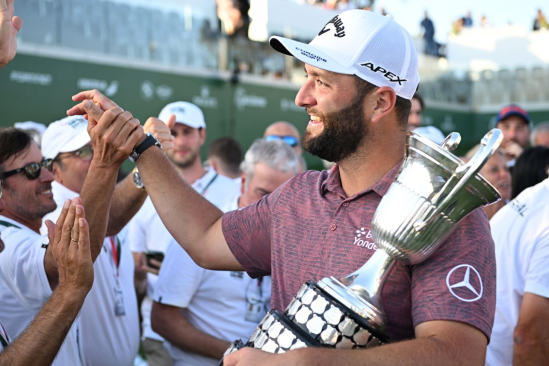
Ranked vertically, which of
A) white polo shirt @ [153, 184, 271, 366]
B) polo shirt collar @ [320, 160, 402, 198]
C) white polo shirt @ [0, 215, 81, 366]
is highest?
polo shirt collar @ [320, 160, 402, 198]

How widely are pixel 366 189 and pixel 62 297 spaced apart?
1.18 m

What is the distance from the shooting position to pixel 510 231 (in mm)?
3049

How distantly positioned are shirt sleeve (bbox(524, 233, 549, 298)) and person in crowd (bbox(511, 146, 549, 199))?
5.67ft

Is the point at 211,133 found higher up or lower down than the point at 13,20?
lower down

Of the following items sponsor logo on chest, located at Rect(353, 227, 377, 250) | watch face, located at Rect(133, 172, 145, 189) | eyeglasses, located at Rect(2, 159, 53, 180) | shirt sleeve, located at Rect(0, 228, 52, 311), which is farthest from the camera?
eyeglasses, located at Rect(2, 159, 53, 180)

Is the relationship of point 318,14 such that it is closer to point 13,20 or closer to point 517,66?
point 517,66

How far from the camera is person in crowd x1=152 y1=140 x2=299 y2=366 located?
3516 mm

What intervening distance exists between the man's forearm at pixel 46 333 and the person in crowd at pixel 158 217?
6.15 feet

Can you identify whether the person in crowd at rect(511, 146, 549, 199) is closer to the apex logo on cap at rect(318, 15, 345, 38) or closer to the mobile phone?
the mobile phone

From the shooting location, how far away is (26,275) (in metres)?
2.70

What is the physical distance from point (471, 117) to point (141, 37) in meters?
11.7

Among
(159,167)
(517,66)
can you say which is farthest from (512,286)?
(517,66)

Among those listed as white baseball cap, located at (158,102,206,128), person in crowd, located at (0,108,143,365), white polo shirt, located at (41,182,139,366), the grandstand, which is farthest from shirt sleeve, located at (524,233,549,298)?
the grandstand

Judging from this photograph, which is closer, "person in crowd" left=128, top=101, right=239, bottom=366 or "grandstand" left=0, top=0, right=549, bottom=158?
"person in crowd" left=128, top=101, right=239, bottom=366
